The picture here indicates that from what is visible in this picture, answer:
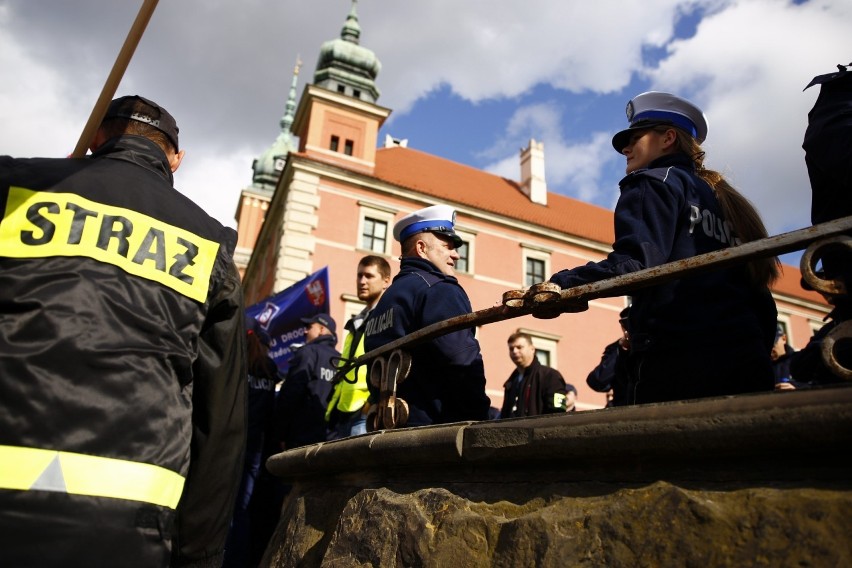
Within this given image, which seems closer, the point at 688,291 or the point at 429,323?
the point at 688,291

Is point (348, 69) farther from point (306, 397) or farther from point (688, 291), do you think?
point (688, 291)

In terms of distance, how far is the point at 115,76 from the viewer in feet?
7.25

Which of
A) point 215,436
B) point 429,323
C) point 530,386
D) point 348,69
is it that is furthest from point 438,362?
point 348,69

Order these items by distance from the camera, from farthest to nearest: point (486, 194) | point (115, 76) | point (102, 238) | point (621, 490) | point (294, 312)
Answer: point (486, 194)
point (294, 312)
point (115, 76)
point (102, 238)
point (621, 490)

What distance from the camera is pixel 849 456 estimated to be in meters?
1.30

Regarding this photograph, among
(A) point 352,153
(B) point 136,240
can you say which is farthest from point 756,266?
(A) point 352,153

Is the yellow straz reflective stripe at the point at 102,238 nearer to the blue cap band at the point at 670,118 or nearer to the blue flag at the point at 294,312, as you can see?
the blue cap band at the point at 670,118

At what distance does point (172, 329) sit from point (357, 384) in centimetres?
252

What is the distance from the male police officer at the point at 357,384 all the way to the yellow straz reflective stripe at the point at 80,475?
7.27ft

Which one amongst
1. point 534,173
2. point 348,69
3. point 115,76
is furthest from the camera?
point 348,69

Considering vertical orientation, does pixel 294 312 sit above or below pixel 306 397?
above

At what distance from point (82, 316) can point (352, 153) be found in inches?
1045

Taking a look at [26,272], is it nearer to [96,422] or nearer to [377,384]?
[96,422]

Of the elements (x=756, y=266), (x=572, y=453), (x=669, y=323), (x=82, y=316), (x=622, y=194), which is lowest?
(x=572, y=453)
